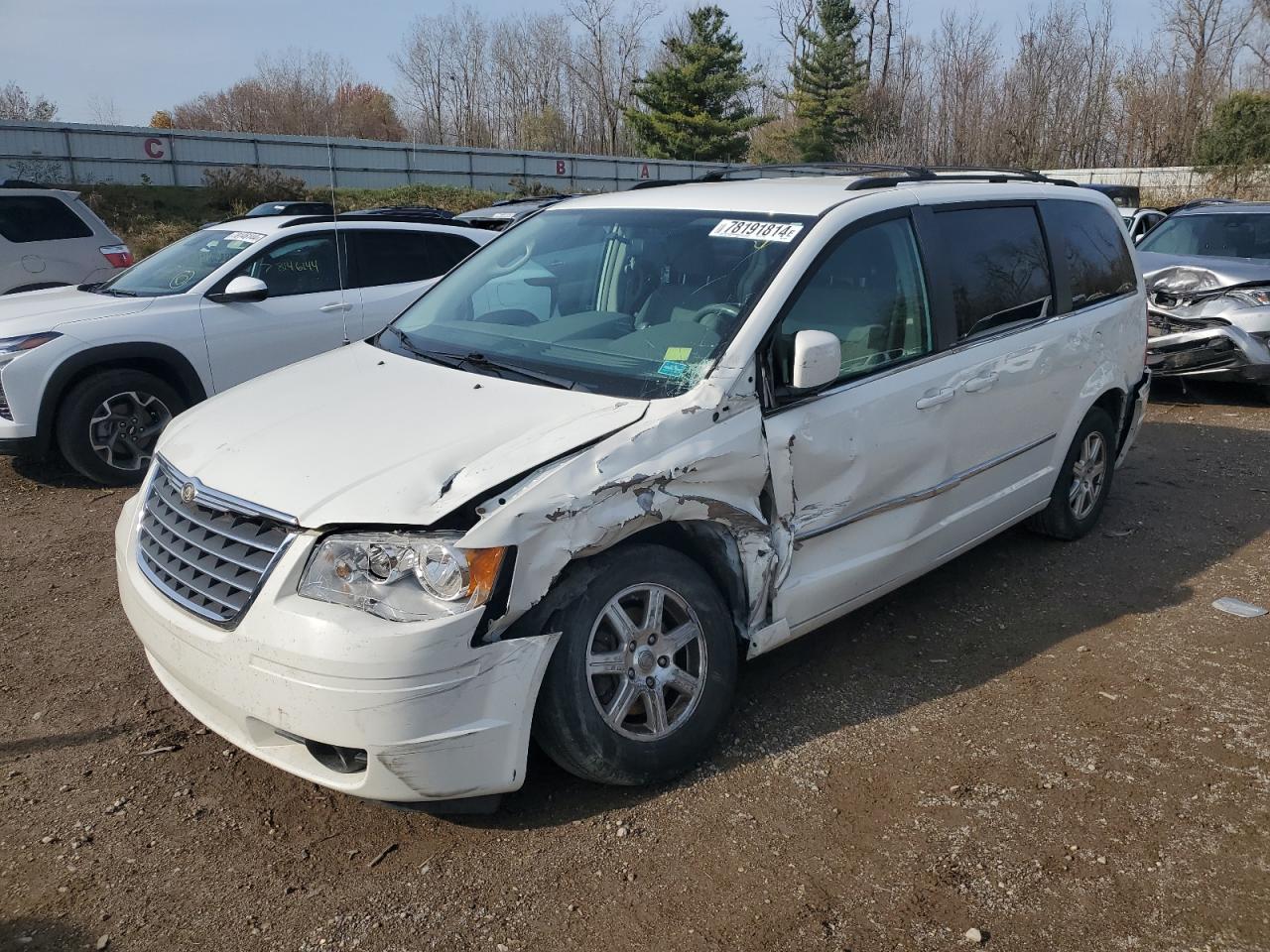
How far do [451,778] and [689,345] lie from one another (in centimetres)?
161

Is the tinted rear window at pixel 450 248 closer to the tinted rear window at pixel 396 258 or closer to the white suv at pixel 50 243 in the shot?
the tinted rear window at pixel 396 258

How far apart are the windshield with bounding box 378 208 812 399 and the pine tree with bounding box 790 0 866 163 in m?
46.2

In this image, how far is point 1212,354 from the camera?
28.9 ft

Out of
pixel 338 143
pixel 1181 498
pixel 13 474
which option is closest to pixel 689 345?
pixel 1181 498

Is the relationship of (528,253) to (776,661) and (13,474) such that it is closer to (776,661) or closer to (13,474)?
(776,661)

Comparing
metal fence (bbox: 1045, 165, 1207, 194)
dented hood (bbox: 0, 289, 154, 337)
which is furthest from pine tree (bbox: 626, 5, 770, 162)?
dented hood (bbox: 0, 289, 154, 337)

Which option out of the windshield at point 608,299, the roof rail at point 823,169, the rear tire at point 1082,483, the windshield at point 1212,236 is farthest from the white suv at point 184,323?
the windshield at point 1212,236

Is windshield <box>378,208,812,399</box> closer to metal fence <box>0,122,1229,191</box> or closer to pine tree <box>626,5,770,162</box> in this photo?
metal fence <box>0,122,1229,191</box>

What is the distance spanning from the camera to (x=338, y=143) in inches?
1184

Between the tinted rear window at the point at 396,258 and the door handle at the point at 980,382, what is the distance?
4.98 meters

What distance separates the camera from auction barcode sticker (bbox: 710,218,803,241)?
366 cm

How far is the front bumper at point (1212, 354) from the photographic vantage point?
8.66 meters

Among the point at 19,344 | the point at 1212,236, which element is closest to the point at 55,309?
the point at 19,344

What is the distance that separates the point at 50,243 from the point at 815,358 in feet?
31.4
